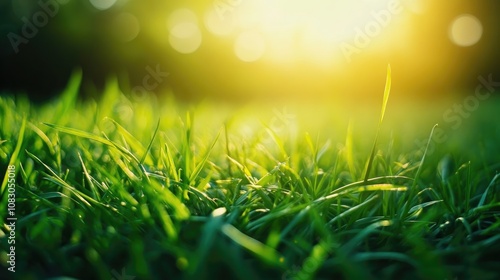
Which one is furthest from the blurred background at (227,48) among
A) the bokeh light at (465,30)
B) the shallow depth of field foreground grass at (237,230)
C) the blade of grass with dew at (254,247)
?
the blade of grass with dew at (254,247)

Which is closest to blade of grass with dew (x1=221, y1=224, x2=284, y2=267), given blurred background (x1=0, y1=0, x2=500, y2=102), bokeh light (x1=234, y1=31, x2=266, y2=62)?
blurred background (x1=0, y1=0, x2=500, y2=102)

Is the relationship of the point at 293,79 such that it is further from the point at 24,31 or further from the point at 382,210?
the point at 382,210

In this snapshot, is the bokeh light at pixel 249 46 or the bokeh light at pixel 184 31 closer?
the bokeh light at pixel 249 46

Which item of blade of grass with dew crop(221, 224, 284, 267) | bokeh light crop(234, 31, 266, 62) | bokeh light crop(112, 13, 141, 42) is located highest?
bokeh light crop(112, 13, 141, 42)

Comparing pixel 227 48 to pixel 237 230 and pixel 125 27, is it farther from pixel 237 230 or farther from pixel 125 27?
pixel 237 230

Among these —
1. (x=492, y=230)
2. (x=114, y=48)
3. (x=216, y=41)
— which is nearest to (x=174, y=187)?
(x=492, y=230)

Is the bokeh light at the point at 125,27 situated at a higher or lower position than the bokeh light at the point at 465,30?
higher

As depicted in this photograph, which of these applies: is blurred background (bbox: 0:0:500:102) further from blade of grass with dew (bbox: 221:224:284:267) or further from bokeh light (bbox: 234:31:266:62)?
blade of grass with dew (bbox: 221:224:284:267)

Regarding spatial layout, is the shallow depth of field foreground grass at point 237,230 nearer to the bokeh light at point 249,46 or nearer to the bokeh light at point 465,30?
the bokeh light at point 249,46

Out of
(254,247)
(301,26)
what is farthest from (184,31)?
(254,247)
